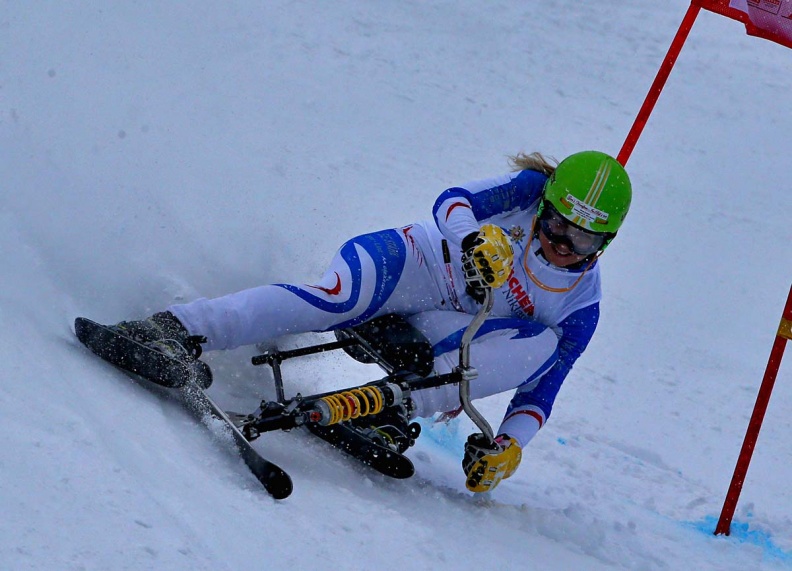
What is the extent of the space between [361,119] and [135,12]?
7.18ft

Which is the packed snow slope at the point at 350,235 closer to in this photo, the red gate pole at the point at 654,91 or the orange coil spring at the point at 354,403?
the orange coil spring at the point at 354,403

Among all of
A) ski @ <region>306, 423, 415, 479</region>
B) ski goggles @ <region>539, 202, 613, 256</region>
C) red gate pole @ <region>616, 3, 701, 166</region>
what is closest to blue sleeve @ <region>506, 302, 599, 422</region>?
ski goggles @ <region>539, 202, 613, 256</region>

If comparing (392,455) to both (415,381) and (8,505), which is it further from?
(8,505)

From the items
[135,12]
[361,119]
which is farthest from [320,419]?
[135,12]

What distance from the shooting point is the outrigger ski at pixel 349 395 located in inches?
133

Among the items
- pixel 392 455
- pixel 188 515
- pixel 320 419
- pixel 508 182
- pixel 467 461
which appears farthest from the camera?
pixel 508 182

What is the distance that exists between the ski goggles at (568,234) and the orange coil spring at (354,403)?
102cm

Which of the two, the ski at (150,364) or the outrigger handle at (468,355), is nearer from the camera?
the ski at (150,364)

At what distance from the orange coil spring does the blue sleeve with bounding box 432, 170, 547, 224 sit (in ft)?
2.97

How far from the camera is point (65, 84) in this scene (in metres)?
6.56

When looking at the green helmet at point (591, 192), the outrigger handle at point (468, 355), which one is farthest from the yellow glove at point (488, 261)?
the green helmet at point (591, 192)

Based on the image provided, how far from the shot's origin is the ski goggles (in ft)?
13.4

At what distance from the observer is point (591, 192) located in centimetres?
399

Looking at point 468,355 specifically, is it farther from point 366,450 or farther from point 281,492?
point 281,492
